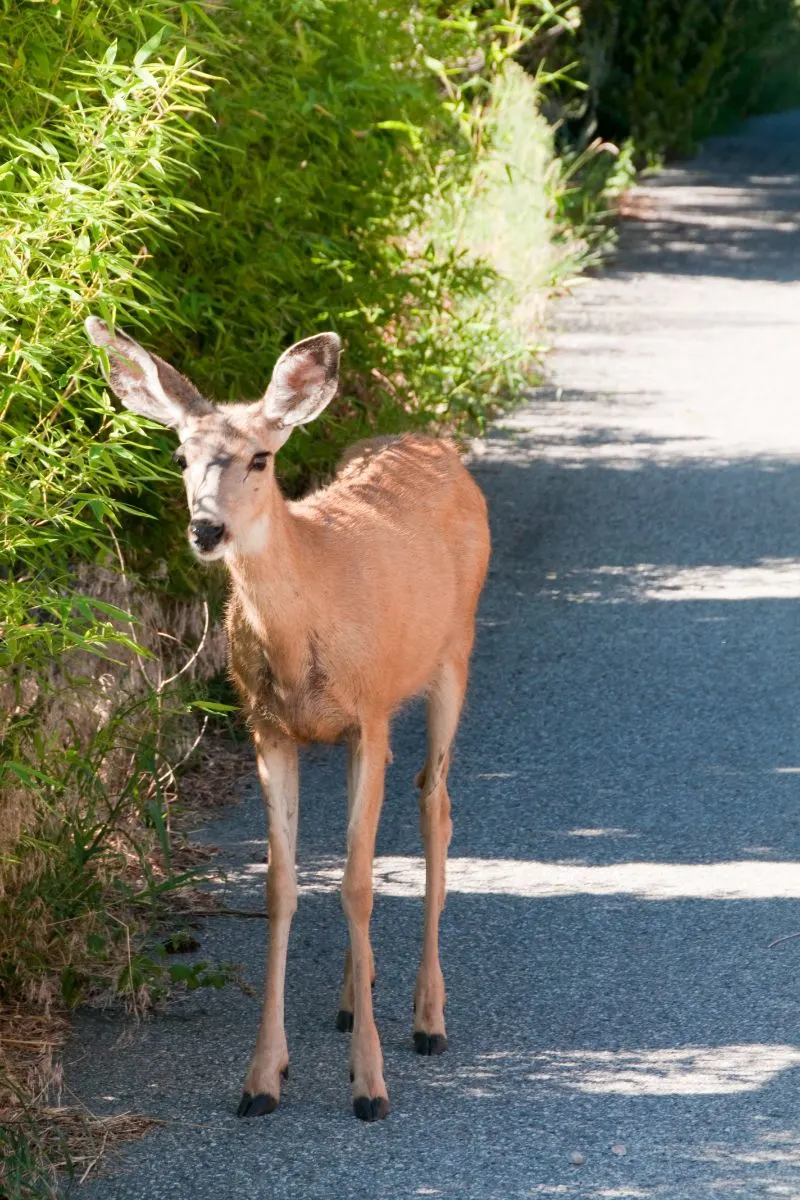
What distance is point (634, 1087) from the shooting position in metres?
4.90

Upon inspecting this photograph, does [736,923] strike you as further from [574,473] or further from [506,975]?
[574,473]

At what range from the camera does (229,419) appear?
4.81 m

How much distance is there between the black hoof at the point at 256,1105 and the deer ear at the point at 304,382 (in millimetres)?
1711

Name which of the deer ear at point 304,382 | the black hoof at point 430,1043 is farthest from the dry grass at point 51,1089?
the deer ear at point 304,382

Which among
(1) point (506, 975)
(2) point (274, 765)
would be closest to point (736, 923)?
(1) point (506, 975)

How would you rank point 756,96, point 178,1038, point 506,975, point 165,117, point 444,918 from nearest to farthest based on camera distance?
1. point 165,117
2. point 178,1038
3. point 506,975
4. point 444,918
5. point 756,96

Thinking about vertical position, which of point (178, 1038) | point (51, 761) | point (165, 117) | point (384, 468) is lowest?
point (178, 1038)

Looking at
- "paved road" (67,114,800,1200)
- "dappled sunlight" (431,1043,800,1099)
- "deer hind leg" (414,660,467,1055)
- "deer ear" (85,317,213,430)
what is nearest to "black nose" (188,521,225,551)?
"deer ear" (85,317,213,430)

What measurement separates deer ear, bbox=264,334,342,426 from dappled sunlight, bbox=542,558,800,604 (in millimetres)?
4622

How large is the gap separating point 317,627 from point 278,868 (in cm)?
66

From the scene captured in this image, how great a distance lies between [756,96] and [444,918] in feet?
98.7

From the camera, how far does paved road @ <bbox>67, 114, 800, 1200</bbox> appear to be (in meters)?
4.62

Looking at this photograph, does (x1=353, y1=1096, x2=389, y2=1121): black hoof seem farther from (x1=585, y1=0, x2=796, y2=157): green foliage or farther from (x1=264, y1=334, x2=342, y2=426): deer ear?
(x1=585, y1=0, x2=796, y2=157): green foliage

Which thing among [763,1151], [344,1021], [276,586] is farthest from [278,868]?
[763,1151]
